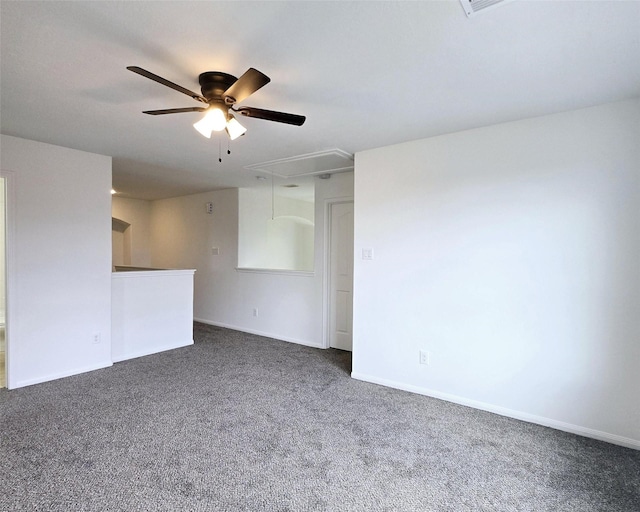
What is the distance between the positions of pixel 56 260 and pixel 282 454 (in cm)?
292

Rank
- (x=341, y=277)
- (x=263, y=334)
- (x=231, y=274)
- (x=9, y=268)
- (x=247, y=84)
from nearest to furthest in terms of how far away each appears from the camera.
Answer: (x=247, y=84) < (x=9, y=268) < (x=341, y=277) < (x=263, y=334) < (x=231, y=274)

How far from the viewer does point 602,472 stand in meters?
2.09

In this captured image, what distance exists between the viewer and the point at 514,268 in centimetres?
274

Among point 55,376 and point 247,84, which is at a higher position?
point 247,84

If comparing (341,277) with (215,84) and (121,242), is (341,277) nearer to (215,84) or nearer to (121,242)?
(215,84)

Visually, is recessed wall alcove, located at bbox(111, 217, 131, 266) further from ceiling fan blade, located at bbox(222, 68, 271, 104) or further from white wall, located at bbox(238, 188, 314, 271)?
ceiling fan blade, located at bbox(222, 68, 271, 104)

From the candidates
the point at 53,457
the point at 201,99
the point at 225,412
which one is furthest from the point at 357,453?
the point at 201,99

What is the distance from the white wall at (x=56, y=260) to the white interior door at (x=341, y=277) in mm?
2618

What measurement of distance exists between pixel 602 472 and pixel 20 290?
4.69 meters

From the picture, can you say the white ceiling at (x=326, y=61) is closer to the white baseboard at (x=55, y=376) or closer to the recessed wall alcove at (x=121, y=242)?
the white baseboard at (x=55, y=376)

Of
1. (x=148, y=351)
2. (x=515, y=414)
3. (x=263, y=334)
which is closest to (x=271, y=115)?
(x=515, y=414)

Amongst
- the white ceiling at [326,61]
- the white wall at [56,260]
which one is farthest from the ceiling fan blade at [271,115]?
the white wall at [56,260]

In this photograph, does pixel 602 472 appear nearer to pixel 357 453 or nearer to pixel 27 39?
pixel 357 453

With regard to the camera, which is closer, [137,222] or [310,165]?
[310,165]
